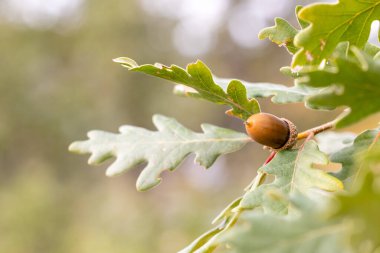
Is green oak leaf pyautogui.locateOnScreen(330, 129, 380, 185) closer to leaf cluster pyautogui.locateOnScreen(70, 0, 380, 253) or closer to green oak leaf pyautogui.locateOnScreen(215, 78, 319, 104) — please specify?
leaf cluster pyautogui.locateOnScreen(70, 0, 380, 253)

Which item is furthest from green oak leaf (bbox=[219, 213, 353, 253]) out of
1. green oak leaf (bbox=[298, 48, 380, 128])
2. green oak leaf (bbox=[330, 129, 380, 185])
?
green oak leaf (bbox=[330, 129, 380, 185])

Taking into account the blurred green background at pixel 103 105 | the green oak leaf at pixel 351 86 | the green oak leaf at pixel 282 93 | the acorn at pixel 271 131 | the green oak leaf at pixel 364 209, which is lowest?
the green oak leaf at pixel 364 209

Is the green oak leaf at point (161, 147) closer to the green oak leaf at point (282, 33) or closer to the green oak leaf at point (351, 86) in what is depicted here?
the green oak leaf at point (282, 33)

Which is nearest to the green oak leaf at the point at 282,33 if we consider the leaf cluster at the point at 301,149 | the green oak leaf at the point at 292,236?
the leaf cluster at the point at 301,149

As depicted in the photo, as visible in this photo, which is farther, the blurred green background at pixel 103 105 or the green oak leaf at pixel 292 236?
the blurred green background at pixel 103 105

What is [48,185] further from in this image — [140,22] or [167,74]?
[167,74]

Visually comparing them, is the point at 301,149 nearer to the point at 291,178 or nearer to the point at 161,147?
the point at 291,178

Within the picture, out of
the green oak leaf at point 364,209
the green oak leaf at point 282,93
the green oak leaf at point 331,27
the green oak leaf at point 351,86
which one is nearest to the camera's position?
the green oak leaf at point 364,209
